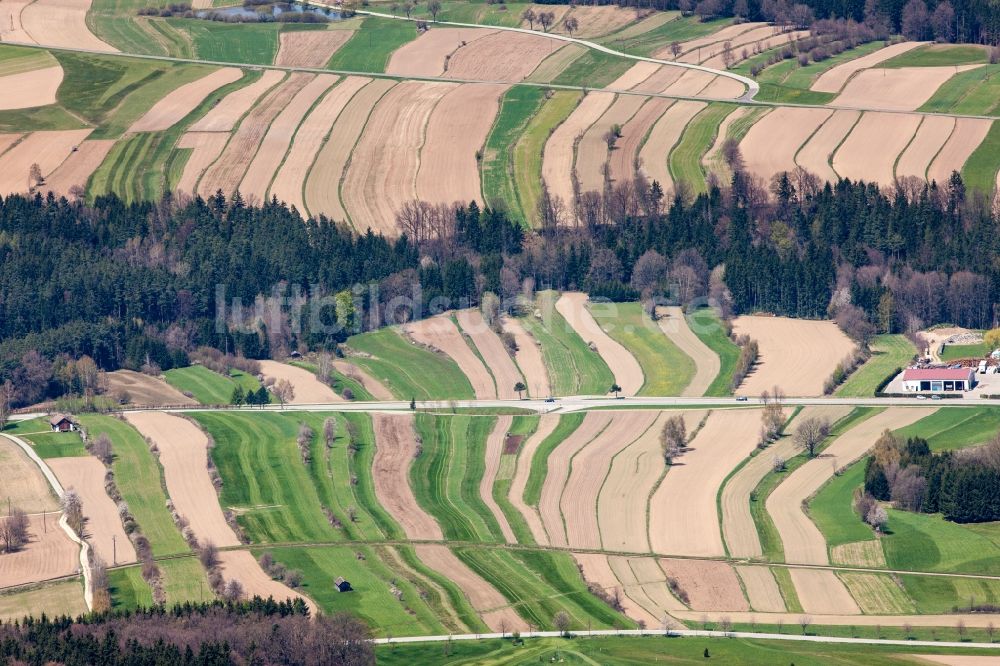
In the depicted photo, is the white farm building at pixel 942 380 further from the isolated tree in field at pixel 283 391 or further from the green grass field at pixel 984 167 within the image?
the isolated tree in field at pixel 283 391

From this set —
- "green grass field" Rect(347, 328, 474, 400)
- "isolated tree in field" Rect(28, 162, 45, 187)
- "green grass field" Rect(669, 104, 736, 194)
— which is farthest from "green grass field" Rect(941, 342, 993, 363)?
"isolated tree in field" Rect(28, 162, 45, 187)

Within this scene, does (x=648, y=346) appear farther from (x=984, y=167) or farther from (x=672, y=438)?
(x=984, y=167)

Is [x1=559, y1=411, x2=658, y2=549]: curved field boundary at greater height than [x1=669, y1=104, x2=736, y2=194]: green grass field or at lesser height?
lesser

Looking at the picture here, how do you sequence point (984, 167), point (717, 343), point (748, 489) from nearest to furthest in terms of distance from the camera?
point (748, 489), point (717, 343), point (984, 167)

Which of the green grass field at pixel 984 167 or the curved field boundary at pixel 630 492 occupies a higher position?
the green grass field at pixel 984 167

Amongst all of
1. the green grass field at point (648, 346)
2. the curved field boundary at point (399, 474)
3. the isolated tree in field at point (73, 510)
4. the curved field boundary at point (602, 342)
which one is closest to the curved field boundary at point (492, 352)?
the curved field boundary at point (602, 342)

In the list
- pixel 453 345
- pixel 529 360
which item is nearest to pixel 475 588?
pixel 529 360

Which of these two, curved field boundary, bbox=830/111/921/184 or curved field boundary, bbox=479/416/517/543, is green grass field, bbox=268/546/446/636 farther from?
curved field boundary, bbox=830/111/921/184
